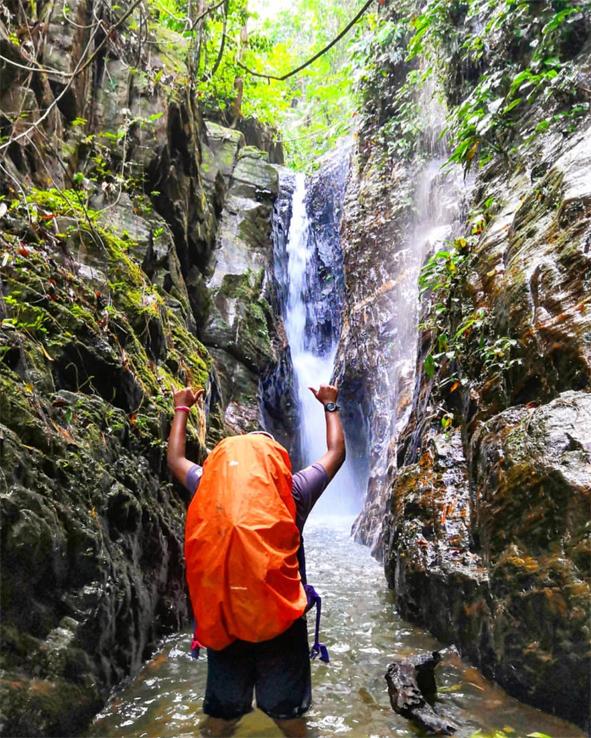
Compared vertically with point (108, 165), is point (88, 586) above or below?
below

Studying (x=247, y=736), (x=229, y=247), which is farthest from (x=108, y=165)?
(x=247, y=736)

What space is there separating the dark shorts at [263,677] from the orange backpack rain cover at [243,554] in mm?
178

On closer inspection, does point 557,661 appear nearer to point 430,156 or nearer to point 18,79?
point 18,79

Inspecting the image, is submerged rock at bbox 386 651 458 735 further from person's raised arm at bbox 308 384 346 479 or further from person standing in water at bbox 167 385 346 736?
person's raised arm at bbox 308 384 346 479

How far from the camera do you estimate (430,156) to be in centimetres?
1257

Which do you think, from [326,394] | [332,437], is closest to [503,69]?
[326,394]

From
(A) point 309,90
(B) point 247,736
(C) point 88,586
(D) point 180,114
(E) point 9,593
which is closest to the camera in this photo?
(E) point 9,593

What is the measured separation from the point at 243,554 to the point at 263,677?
2.40 feet

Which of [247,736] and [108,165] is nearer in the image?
[247,736]

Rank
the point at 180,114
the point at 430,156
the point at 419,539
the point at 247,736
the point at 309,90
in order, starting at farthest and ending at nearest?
the point at 309,90
the point at 430,156
the point at 180,114
the point at 419,539
the point at 247,736

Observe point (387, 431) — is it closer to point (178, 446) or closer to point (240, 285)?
point (240, 285)

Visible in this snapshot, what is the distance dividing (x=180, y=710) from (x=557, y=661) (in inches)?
87.7

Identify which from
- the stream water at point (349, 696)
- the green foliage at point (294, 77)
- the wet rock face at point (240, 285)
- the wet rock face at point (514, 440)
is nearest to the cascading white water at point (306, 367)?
the wet rock face at point (240, 285)

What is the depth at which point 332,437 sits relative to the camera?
2.94 meters
